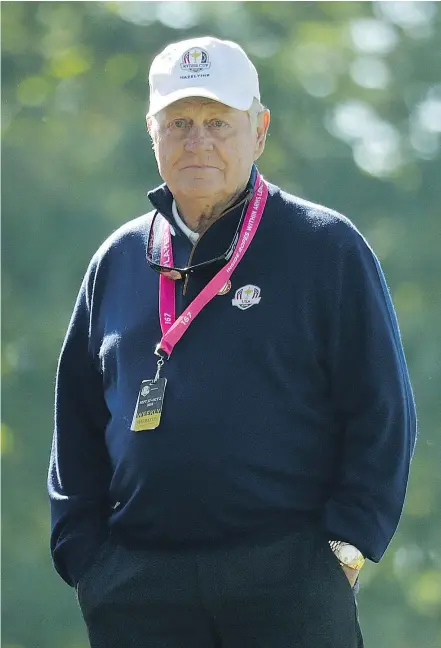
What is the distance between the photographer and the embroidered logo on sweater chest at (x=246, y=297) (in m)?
3.09

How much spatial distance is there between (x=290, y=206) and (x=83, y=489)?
870 mm

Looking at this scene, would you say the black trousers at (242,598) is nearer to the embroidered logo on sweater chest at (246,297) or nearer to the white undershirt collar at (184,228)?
the embroidered logo on sweater chest at (246,297)

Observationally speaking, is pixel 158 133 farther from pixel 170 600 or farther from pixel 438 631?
pixel 438 631

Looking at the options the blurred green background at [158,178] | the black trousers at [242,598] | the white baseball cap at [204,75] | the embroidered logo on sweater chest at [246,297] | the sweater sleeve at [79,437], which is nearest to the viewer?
the black trousers at [242,598]

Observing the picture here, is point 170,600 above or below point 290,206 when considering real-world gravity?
below

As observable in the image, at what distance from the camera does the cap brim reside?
3.17 m

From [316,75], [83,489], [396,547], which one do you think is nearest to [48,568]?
[396,547]

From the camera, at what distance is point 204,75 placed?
3.20m

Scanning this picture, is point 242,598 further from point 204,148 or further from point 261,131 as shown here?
point 261,131

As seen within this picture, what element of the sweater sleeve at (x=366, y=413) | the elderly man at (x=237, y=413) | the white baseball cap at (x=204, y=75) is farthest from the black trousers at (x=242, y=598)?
the white baseball cap at (x=204, y=75)

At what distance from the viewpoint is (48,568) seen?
11852mm

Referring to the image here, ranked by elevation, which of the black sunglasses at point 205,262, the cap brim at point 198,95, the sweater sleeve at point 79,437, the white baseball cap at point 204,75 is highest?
the white baseball cap at point 204,75

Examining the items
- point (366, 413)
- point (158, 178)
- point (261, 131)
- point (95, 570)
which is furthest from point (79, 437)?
point (158, 178)

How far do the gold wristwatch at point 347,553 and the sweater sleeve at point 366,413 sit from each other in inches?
0.8
